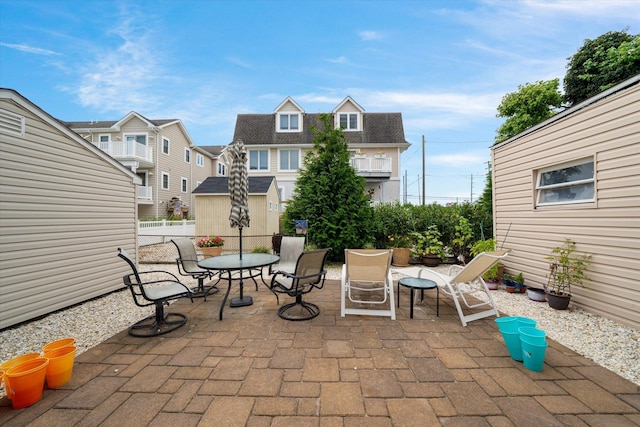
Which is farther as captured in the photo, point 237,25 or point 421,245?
point 237,25

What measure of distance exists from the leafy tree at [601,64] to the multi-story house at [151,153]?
78.0ft

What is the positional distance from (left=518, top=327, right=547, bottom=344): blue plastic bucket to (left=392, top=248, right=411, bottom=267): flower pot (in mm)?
5114

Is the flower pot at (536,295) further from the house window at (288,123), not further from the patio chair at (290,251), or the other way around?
the house window at (288,123)

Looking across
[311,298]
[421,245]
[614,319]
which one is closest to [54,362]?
[311,298]

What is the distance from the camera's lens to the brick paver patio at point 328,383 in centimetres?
187

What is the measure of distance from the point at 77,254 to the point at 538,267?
886cm

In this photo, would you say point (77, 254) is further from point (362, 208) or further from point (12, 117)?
point (362, 208)

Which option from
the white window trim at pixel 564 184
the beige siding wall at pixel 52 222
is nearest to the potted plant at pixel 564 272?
the white window trim at pixel 564 184

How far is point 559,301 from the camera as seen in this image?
417 cm

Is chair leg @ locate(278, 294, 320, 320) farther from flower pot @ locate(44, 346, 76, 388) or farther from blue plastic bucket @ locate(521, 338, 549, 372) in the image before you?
blue plastic bucket @ locate(521, 338, 549, 372)

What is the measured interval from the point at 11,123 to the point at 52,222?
154 cm

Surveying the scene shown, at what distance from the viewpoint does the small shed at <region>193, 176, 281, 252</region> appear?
11930 mm

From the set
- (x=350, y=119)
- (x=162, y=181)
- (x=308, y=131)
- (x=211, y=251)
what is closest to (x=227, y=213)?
(x=211, y=251)

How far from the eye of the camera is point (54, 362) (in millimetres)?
2203
